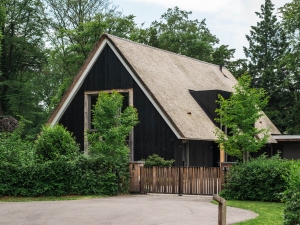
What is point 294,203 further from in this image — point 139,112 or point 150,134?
point 139,112

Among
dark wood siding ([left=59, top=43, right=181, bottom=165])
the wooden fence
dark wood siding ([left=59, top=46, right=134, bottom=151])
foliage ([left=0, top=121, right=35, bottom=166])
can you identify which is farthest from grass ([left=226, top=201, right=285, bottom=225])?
dark wood siding ([left=59, top=46, right=134, bottom=151])

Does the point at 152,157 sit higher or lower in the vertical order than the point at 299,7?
lower

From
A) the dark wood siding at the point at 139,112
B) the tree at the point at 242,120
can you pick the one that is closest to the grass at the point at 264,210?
the tree at the point at 242,120

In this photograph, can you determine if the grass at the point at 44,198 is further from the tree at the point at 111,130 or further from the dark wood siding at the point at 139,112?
the dark wood siding at the point at 139,112

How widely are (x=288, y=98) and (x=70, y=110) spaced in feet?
87.9

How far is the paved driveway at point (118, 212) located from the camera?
1369 centimetres

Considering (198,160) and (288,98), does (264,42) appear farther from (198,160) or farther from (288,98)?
(198,160)

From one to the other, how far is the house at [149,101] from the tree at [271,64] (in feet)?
66.3

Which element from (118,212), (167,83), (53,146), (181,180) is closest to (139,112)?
(167,83)

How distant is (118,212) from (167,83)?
14.4 metres

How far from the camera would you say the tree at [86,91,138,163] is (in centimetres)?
2256

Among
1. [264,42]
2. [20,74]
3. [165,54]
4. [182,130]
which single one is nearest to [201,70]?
[165,54]

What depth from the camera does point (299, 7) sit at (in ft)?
130

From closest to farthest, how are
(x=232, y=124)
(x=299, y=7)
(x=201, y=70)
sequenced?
(x=232, y=124), (x=201, y=70), (x=299, y=7)
